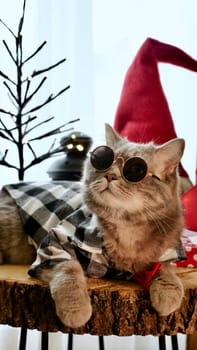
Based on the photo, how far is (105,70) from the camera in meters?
1.44

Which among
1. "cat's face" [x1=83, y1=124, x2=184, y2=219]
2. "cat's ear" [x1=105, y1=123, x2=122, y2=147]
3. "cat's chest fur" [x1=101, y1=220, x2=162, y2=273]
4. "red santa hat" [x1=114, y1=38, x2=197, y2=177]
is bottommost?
"cat's chest fur" [x1=101, y1=220, x2=162, y2=273]

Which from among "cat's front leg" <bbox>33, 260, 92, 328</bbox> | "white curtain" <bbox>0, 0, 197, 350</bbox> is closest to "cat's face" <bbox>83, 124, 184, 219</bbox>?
"cat's front leg" <bbox>33, 260, 92, 328</bbox>

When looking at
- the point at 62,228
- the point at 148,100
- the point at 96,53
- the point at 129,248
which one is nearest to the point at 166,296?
the point at 129,248

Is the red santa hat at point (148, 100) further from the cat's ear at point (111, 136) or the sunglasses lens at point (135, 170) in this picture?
the sunglasses lens at point (135, 170)

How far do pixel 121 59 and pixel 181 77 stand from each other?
213 millimetres

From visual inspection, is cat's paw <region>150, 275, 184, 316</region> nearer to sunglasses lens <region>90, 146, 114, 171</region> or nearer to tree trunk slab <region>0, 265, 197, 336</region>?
tree trunk slab <region>0, 265, 197, 336</region>

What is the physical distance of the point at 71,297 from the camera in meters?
0.65

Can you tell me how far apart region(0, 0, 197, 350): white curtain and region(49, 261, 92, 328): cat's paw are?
2.23 feet

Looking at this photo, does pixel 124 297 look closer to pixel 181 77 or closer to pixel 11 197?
pixel 11 197

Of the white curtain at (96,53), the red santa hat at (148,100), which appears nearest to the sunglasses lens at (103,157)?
the red santa hat at (148,100)

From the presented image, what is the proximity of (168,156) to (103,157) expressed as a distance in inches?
4.4

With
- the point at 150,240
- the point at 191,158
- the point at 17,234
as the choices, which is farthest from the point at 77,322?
the point at 191,158

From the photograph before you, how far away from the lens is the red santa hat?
113 cm

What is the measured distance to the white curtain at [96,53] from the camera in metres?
1.34
